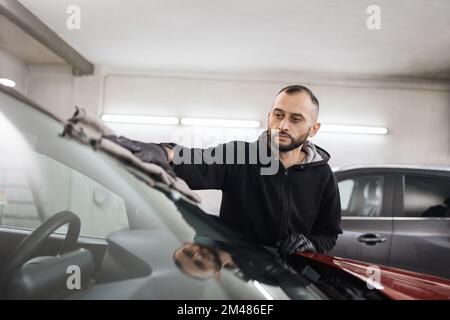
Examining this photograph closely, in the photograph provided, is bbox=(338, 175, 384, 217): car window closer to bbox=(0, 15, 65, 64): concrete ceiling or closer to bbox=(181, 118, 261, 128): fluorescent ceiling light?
bbox=(181, 118, 261, 128): fluorescent ceiling light

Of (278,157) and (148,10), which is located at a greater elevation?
(148,10)

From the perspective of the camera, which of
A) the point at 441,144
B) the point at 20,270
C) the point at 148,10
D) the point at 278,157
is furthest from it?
the point at 441,144

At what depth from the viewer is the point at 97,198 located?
2.36 feet

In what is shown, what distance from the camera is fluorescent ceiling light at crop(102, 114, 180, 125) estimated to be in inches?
49.1

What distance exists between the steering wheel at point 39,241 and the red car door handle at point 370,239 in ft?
4.38

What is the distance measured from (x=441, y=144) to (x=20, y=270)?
170 centimetres

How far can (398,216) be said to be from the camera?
1.77 metres

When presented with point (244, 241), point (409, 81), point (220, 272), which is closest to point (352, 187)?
point (409, 81)

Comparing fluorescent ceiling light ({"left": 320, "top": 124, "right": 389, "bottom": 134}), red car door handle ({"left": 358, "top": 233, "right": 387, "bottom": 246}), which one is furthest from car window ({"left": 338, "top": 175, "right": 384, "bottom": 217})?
fluorescent ceiling light ({"left": 320, "top": 124, "right": 389, "bottom": 134})

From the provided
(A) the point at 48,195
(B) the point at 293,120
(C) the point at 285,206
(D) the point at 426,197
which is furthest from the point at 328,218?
(D) the point at 426,197

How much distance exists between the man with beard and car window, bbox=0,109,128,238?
1.01 ft

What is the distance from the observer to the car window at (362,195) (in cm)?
179

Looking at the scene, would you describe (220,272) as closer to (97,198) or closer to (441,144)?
(97,198)

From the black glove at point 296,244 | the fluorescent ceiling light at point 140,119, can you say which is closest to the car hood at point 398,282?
the black glove at point 296,244
